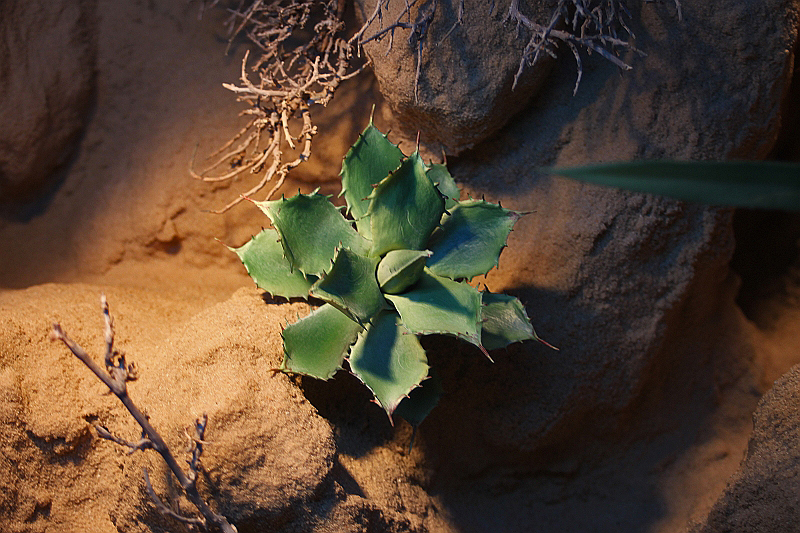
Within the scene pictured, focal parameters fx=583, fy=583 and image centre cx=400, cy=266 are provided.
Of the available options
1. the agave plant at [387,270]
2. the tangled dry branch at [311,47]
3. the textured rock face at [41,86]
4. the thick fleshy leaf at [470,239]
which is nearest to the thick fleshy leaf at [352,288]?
the agave plant at [387,270]

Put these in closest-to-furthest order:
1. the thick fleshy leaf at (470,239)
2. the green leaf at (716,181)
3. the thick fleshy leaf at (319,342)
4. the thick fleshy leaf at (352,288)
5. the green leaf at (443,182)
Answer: the green leaf at (716,181), the thick fleshy leaf at (352,288), the thick fleshy leaf at (319,342), the thick fleshy leaf at (470,239), the green leaf at (443,182)

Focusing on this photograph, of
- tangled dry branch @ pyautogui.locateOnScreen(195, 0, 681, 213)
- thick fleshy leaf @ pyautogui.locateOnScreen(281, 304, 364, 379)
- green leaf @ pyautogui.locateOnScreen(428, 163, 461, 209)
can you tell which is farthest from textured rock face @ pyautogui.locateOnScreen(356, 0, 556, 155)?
thick fleshy leaf @ pyautogui.locateOnScreen(281, 304, 364, 379)

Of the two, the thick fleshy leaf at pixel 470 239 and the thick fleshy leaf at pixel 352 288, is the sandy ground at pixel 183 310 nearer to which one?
the thick fleshy leaf at pixel 352 288

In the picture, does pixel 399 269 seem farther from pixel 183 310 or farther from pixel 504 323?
pixel 183 310

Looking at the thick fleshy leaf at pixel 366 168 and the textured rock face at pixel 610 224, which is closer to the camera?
the thick fleshy leaf at pixel 366 168

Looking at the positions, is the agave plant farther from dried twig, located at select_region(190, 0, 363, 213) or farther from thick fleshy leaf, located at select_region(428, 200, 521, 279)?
dried twig, located at select_region(190, 0, 363, 213)

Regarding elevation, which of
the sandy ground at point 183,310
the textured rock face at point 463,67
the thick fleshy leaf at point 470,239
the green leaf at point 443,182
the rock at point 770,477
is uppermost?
the textured rock face at point 463,67
